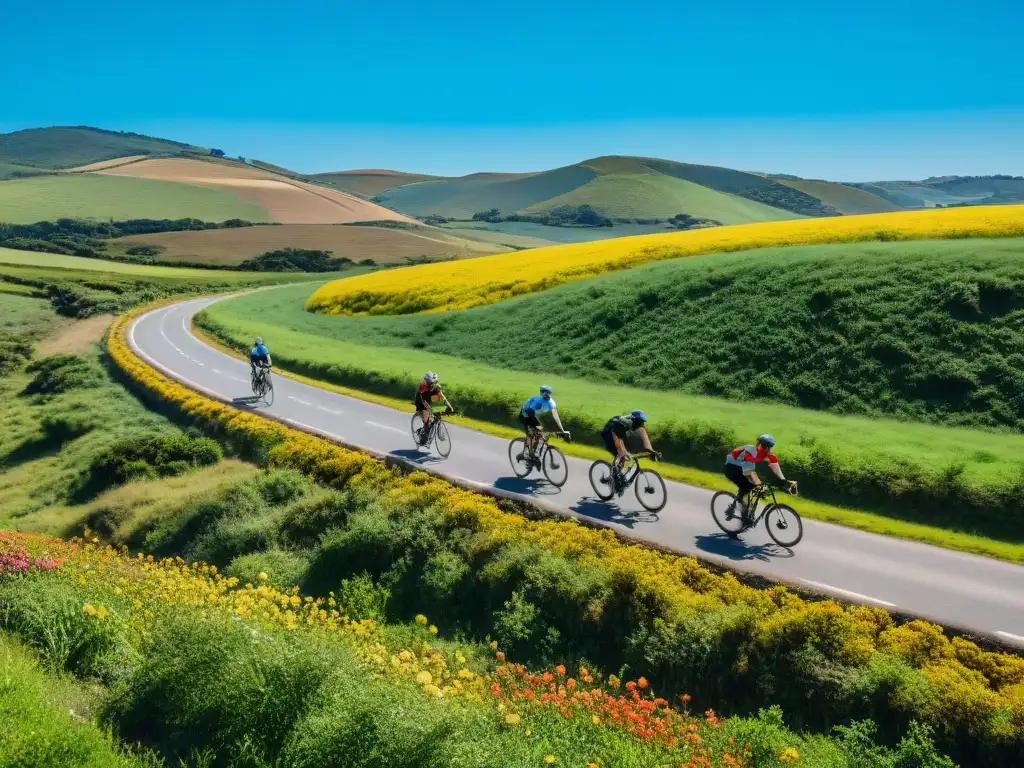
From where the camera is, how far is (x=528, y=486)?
18109 millimetres

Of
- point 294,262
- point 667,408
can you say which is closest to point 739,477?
point 667,408

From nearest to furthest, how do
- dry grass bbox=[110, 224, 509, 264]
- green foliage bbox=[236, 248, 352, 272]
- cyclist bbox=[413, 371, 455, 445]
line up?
cyclist bbox=[413, 371, 455, 445], green foliage bbox=[236, 248, 352, 272], dry grass bbox=[110, 224, 509, 264]

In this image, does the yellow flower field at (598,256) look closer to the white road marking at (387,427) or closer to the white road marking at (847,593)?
the white road marking at (387,427)

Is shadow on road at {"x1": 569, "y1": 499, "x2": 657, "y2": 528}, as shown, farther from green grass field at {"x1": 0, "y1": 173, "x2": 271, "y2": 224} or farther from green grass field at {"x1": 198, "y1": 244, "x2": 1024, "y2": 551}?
green grass field at {"x1": 0, "y1": 173, "x2": 271, "y2": 224}

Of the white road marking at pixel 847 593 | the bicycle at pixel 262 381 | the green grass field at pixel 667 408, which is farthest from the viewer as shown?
the bicycle at pixel 262 381

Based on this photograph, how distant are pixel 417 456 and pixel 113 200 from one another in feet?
596

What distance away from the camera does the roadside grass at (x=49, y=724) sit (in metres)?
7.30

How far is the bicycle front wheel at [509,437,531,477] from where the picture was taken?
61.8 ft

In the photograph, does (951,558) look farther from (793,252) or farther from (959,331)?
(793,252)

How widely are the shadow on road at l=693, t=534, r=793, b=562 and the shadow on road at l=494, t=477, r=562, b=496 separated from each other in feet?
13.9

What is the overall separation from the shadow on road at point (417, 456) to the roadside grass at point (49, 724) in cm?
1158

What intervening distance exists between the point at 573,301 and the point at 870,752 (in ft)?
108

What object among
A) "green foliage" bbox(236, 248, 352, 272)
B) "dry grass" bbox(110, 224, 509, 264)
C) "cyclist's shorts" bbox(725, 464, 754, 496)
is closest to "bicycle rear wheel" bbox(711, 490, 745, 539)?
"cyclist's shorts" bbox(725, 464, 754, 496)

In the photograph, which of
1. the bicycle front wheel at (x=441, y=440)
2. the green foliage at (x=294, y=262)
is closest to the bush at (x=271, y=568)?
the bicycle front wheel at (x=441, y=440)
